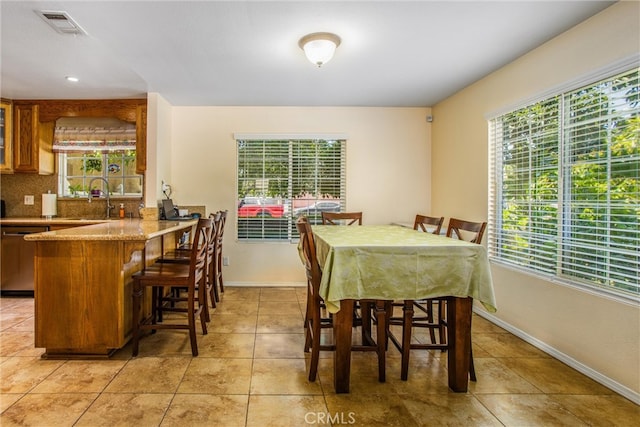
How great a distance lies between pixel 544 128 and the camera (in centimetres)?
264

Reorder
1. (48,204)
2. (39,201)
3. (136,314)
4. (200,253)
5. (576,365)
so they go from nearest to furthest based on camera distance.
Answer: (576,365) < (136,314) < (200,253) < (48,204) < (39,201)

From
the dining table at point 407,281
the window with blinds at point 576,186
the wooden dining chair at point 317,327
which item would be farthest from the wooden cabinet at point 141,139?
the window with blinds at point 576,186

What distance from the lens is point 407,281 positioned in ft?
6.35

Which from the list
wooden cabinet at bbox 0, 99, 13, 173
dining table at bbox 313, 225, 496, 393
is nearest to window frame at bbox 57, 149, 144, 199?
wooden cabinet at bbox 0, 99, 13, 173

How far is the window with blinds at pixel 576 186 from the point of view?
2.01 metres

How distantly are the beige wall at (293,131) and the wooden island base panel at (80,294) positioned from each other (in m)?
2.07

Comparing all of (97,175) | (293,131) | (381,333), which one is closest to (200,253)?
(381,333)

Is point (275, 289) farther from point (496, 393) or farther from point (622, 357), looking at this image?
point (622, 357)

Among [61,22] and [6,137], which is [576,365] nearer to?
[61,22]

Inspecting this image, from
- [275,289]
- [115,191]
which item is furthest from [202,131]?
[275,289]

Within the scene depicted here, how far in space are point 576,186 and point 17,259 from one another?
558 centimetres

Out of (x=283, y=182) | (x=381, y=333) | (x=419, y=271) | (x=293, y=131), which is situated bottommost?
(x=381, y=333)

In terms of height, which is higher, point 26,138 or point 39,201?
point 26,138

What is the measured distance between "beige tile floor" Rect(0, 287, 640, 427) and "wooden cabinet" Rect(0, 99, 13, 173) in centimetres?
240
